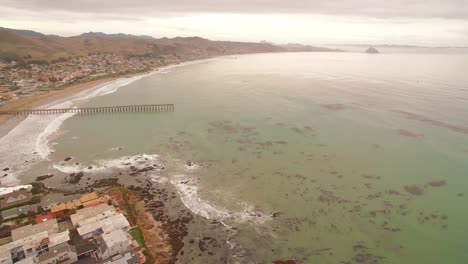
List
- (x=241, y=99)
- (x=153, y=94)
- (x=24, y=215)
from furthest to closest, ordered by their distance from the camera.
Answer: (x=153, y=94) < (x=241, y=99) < (x=24, y=215)

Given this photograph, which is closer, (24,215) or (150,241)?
(150,241)

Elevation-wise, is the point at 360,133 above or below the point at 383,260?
above

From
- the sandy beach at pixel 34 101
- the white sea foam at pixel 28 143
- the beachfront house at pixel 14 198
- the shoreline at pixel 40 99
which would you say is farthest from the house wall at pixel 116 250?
the sandy beach at pixel 34 101

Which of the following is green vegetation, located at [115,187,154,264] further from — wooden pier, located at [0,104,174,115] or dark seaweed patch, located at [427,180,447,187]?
wooden pier, located at [0,104,174,115]

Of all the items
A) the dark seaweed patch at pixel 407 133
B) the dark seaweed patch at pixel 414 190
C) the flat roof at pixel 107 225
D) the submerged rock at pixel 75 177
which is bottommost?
the dark seaweed patch at pixel 414 190

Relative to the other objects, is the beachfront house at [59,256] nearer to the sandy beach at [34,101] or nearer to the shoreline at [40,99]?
the shoreline at [40,99]

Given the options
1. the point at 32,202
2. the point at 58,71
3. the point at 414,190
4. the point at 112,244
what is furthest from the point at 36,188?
the point at 58,71

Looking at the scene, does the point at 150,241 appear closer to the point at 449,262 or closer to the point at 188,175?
the point at 188,175

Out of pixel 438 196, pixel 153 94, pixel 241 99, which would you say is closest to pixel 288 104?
pixel 241 99

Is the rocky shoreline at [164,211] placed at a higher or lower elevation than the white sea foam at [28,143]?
lower
